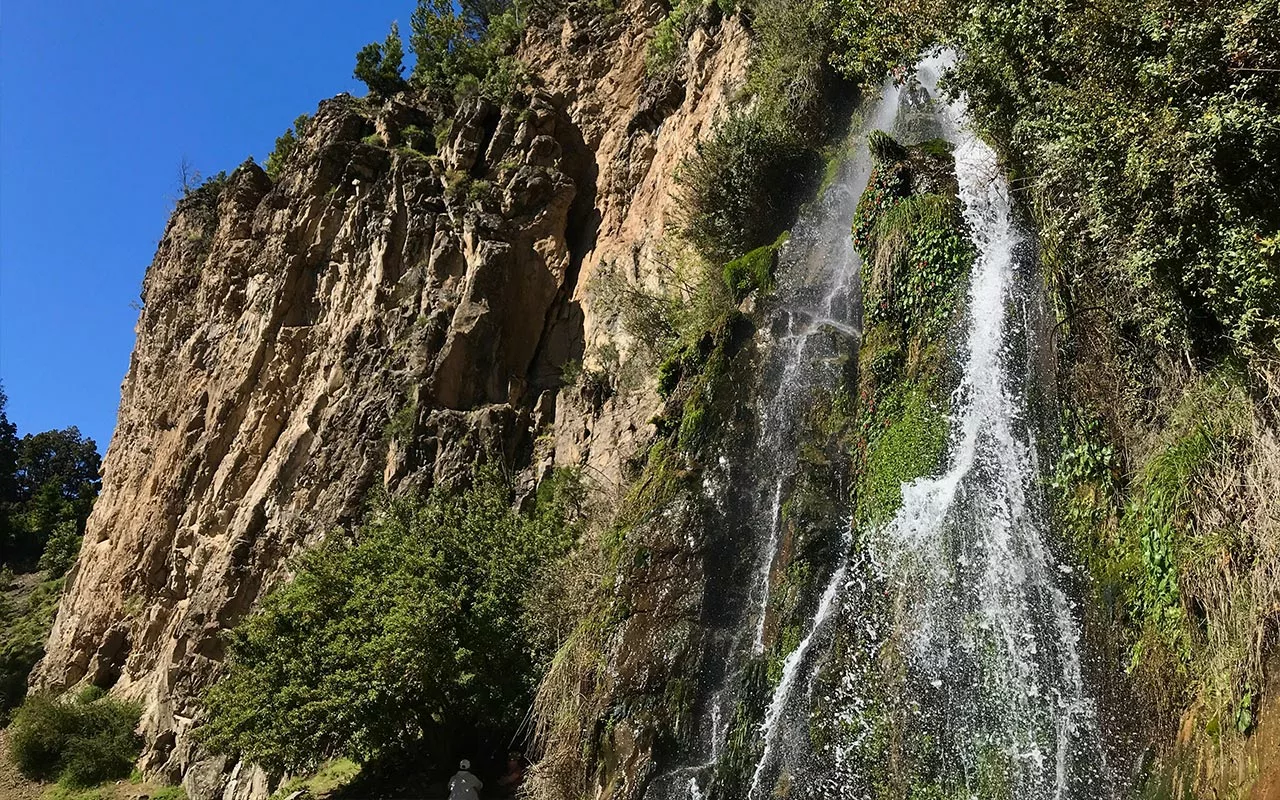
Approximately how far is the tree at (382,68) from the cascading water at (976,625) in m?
26.0

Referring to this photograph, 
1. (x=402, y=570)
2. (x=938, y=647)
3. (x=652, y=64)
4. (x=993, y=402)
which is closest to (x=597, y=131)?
(x=652, y=64)

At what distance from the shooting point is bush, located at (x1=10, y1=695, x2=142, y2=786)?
22.3 m

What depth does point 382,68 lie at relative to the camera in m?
30.7

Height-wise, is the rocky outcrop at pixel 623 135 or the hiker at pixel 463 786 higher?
the rocky outcrop at pixel 623 135

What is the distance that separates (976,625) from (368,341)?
18.5 metres

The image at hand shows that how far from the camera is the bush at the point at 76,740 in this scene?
22344mm

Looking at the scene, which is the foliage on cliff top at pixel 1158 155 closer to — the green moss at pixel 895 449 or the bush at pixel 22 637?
the green moss at pixel 895 449

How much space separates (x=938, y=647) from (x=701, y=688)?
2.73 m

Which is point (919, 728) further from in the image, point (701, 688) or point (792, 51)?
point (792, 51)

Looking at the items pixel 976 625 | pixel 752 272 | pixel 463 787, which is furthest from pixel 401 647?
pixel 976 625

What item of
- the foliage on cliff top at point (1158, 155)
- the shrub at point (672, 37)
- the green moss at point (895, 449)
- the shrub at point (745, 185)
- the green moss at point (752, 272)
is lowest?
the green moss at point (895, 449)

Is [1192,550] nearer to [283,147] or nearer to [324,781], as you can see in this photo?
[324,781]

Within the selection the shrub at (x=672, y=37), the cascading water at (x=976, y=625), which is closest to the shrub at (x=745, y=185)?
the cascading water at (x=976, y=625)

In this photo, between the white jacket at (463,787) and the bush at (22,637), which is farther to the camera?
the bush at (22,637)
